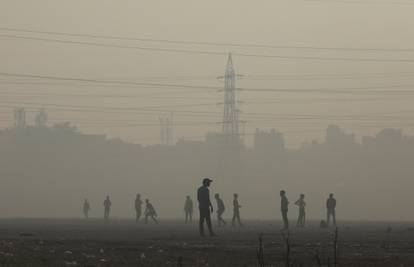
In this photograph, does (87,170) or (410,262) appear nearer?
(410,262)

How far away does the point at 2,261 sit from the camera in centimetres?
1564

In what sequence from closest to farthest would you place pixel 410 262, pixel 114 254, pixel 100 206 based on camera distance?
1. pixel 410 262
2. pixel 114 254
3. pixel 100 206

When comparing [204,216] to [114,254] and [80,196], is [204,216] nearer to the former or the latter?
[114,254]

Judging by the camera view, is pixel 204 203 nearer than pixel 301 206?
Yes

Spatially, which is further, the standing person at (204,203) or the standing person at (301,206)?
the standing person at (301,206)

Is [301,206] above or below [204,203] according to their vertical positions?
above

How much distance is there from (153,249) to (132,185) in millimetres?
158511

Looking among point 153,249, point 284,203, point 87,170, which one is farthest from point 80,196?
point 153,249

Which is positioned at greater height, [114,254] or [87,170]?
[87,170]

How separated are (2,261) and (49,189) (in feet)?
524

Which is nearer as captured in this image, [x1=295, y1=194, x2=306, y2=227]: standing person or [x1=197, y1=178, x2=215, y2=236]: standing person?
[x1=197, y1=178, x2=215, y2=236]: standing person

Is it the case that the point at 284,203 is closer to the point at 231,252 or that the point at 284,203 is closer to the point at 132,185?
the point at 231,252

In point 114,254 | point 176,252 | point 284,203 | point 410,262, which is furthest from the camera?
point 284,203

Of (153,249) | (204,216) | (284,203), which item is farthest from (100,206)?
(153,249)
